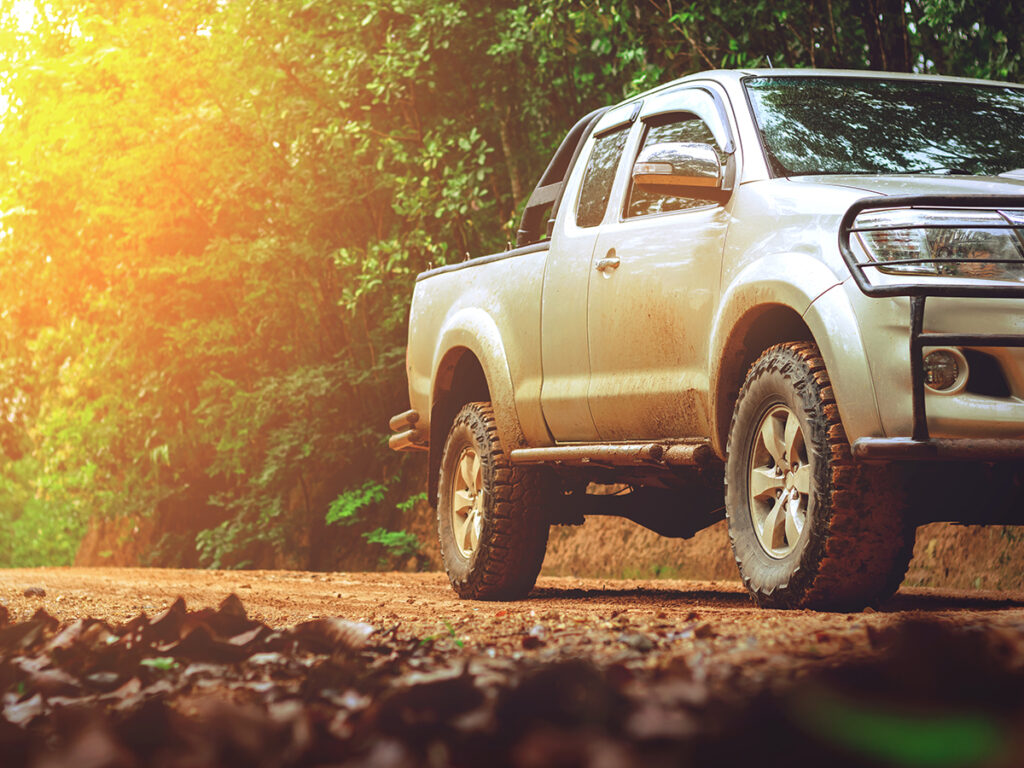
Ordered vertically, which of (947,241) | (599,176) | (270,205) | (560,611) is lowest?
(560,611)

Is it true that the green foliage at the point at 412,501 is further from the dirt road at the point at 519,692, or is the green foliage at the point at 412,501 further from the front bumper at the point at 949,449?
the front bumper at the point at 949,449

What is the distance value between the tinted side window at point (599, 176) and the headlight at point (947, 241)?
204 centimetres

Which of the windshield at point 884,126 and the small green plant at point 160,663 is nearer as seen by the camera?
the small green plant at point 160,663

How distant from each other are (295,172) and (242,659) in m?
13.2

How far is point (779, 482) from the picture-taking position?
498 centimetres

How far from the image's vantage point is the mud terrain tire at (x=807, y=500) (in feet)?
15.0

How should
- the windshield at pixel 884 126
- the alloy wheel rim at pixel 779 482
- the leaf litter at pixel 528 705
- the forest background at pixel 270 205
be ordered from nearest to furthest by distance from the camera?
the leaf litter at pixel 528 705
the alloy wheel rim at pixel 779 482
the windshield at pixel 884 126
the forest background at pixel 270 205

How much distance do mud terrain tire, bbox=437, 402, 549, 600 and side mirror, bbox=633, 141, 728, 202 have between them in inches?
78.9

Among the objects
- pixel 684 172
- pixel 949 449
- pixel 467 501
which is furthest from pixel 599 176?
pixel 949 449

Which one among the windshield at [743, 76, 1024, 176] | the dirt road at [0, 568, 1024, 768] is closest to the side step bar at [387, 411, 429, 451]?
the windshield at [743, 76, 1024, 176]

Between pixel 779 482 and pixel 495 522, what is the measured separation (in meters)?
2.17

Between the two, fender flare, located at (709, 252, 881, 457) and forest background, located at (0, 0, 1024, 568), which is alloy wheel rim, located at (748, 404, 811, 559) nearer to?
fender flare, located at (709, 252, 881, 457)

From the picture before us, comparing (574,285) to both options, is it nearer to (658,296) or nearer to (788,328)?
(658,296)

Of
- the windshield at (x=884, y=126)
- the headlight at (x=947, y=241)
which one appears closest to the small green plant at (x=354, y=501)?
the windshield at (x=884, y=126)
